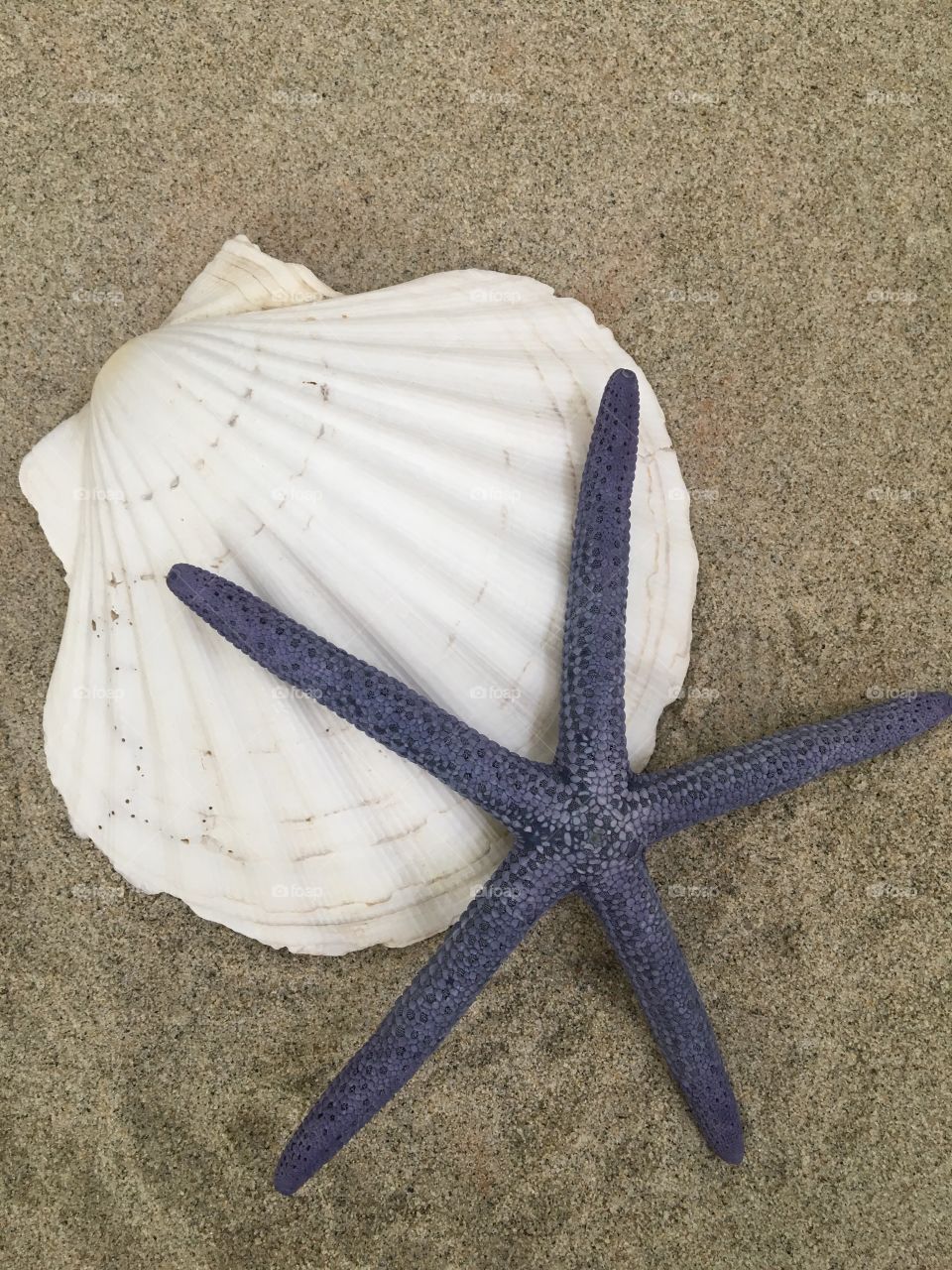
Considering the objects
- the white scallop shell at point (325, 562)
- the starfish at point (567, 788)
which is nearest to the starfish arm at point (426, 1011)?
the starfish at point (567, 788)

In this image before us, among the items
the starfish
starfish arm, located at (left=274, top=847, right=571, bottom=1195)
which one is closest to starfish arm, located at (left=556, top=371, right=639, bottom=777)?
the starfish

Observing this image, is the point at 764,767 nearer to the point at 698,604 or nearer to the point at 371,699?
the point at 698,604

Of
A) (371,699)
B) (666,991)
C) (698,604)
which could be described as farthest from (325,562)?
(666,991)

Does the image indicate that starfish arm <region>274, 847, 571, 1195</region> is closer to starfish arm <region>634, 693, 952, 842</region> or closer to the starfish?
the starfish

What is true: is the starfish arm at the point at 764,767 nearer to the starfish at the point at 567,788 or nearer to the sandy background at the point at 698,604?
the starfish at the point at 567,788

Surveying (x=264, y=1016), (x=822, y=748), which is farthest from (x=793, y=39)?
(x=264, y=1016)
